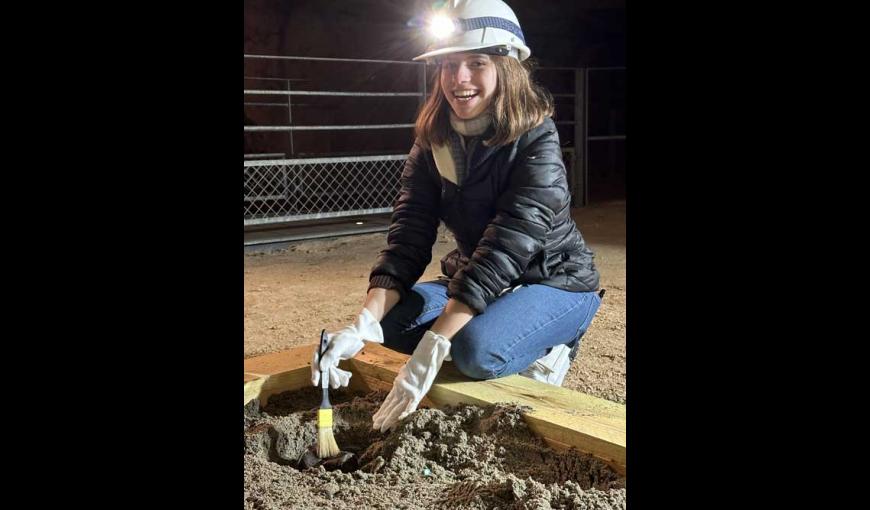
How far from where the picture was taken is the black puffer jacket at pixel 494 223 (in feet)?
7.60

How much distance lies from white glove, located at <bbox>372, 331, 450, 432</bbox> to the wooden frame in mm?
122

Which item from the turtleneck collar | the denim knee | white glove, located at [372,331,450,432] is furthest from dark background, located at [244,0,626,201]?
white glove, located at [372,331,450,432]

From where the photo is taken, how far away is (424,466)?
2043 millimetres

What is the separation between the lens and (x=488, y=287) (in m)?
2.30

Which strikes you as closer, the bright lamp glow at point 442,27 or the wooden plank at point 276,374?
the bright lamp glow at point 442,27

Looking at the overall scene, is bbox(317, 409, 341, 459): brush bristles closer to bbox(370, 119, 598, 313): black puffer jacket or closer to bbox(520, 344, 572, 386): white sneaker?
bbox(370, 119, 598, 313): black puffer jacket

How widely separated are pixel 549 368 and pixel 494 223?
56cm

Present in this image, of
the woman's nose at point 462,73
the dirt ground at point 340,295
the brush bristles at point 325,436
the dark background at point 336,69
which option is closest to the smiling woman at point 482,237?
the woman's nose at point 462,73

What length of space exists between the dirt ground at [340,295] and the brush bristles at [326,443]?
100 centimetres
